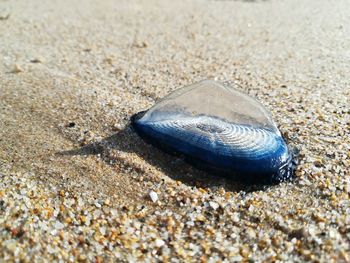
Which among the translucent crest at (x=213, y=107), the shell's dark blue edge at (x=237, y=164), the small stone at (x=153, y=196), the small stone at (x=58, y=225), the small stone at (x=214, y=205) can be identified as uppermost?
the translucent crest at (x=213, y=107)

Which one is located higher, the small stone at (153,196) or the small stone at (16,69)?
the small stone at (153,196)

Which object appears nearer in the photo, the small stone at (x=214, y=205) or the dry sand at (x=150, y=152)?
the dry sand at (x=150, y=152)

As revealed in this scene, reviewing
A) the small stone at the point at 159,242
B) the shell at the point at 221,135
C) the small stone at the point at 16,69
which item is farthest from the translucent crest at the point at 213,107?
the small stone at the point at 16,69

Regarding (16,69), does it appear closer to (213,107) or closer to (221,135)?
(213,107)

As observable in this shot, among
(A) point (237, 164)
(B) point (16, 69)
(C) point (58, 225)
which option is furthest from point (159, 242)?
(B) point (16, 69)

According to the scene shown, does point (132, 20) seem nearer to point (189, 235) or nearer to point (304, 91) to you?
point (304, 91)

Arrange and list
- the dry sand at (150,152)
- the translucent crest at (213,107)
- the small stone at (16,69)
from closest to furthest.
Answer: the dry sand at (150,152) < the translucent crest at (213,107) < the small stone at (16,69)

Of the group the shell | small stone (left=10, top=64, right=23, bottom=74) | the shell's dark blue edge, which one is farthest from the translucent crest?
small stone (left=10, top=64, right=23, bottom=74)

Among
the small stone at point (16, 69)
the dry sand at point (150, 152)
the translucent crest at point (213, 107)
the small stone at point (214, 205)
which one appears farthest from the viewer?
the small stone at point (16, 69)

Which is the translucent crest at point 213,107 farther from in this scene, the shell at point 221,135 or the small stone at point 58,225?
the small stone at point 58,225
